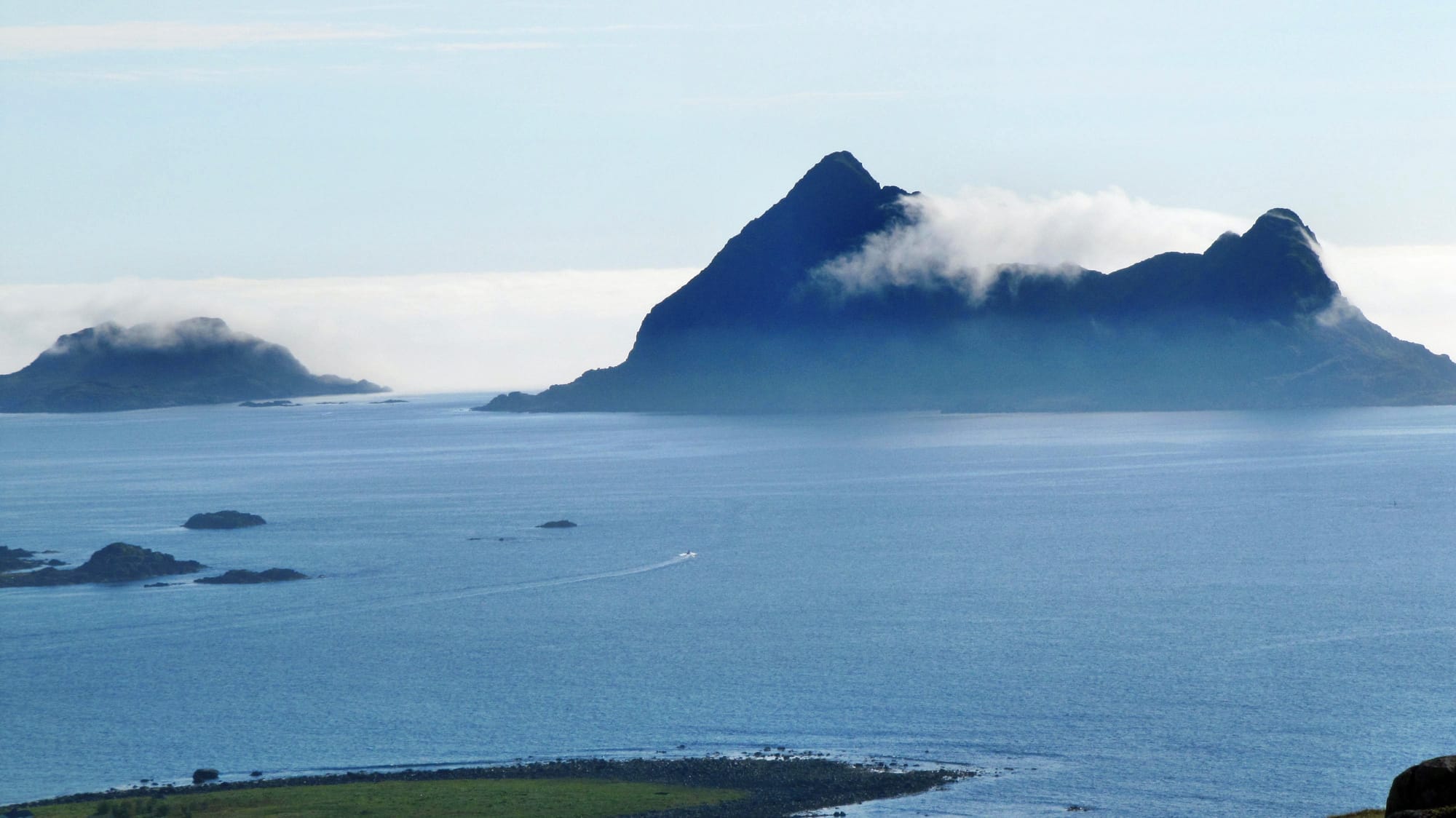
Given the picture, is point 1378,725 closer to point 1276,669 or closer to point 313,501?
point 1276,669

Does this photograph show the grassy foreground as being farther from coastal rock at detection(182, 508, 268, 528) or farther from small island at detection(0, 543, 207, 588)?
coastal rock at detection(182, 508, 268, 528)

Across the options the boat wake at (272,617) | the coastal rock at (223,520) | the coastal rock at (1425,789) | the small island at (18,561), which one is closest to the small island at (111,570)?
the small island at (18,561)

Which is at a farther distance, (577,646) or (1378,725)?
(577,646)

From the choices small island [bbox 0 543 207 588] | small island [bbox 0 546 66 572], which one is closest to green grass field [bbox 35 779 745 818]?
small island [bbox 0 543 207 588]

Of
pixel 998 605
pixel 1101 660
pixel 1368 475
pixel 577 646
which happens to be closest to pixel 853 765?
pixel 1101 660

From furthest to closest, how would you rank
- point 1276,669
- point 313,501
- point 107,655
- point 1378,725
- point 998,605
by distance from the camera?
point 313,501 → point 998,605 → point 107,655 → point 1276,669 → point 1378,725

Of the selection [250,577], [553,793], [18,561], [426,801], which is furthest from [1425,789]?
[18,561]
